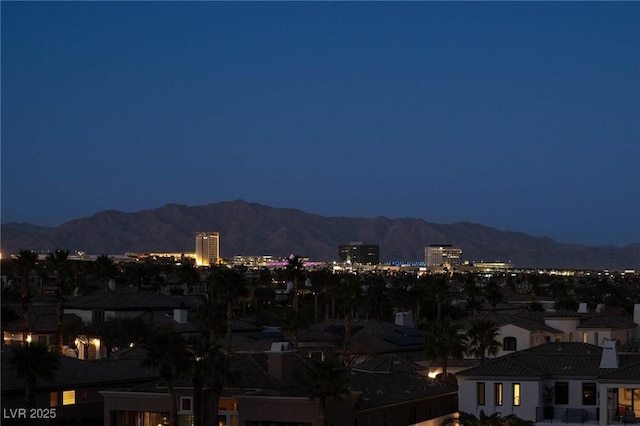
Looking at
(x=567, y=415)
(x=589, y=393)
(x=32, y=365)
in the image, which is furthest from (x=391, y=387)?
(x=32, y=365)

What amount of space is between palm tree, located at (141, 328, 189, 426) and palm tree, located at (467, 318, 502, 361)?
2190 centimetres

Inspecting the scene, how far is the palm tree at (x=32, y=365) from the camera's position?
46969mm

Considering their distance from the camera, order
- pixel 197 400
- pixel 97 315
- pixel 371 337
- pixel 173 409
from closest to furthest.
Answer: pixel 197 400 → pixel 173 409 → pixel 371 337 → pixel 97 315

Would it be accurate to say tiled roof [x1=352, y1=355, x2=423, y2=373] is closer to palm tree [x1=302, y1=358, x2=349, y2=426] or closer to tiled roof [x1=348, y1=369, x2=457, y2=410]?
tiled roof [x1=348, y1=369, x2=457, y2=410]

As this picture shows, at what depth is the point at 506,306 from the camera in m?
119

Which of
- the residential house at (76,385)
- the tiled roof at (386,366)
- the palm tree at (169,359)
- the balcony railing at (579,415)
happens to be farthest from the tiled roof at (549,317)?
the palm tree at (169,359)

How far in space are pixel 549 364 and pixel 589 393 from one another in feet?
7.55

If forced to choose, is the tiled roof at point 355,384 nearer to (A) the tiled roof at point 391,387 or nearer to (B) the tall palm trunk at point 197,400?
(A) the tiled roof at point 391,387

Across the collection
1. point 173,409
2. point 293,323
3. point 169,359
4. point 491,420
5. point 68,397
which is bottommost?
point 68,397

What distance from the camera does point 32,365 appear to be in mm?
47000

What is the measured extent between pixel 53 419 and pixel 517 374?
17.7 m

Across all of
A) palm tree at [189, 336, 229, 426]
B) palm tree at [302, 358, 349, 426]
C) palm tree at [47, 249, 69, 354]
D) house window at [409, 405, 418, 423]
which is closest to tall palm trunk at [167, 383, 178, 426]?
palm tree at [189, 336, 229, 426]

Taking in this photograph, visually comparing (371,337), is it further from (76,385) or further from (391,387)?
(76,385)

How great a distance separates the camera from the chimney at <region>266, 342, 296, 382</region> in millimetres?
46594
